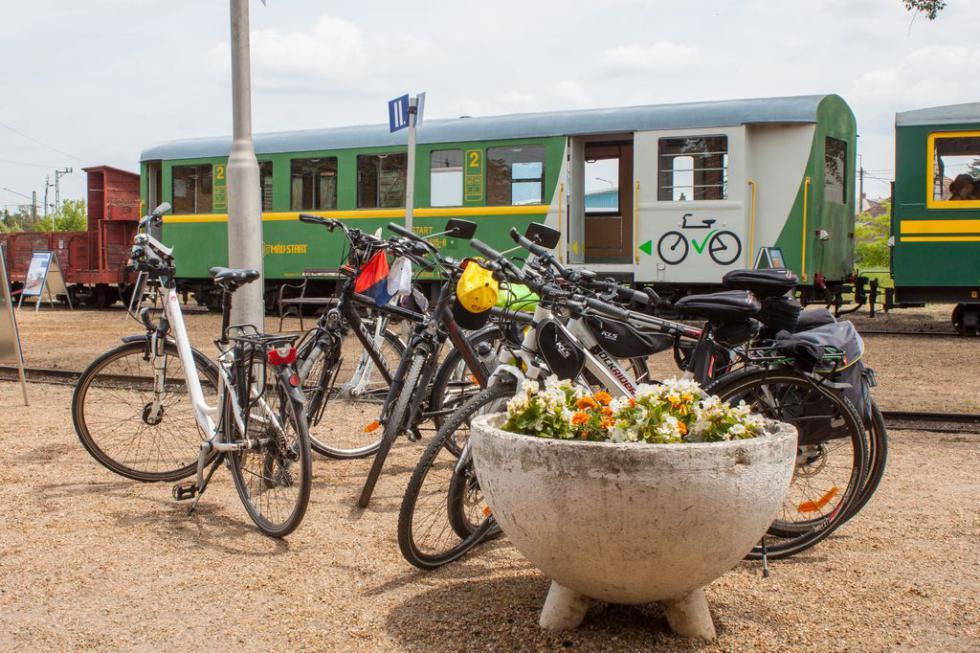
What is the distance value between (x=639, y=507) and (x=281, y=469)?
209 cm

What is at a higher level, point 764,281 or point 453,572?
point 764,281

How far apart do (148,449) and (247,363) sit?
1336 mm

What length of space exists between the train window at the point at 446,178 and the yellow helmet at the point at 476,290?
38.8ft

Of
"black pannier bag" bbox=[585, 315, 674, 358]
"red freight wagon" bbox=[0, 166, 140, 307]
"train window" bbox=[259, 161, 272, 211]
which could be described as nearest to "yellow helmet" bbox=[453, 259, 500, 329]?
"black pannier bag" bbox=[585, 315, 674, 358]

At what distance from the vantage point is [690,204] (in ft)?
49.6

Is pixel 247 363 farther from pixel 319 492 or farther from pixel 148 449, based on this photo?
pixel 148 449

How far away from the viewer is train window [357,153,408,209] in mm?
17234

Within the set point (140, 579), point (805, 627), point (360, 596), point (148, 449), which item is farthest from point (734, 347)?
point (148, 449)

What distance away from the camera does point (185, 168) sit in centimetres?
1980

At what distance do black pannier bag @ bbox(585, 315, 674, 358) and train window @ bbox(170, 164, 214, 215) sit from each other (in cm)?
1611

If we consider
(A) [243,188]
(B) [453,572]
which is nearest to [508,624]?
(B) [453,572]

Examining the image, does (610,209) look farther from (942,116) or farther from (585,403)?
(585,403)

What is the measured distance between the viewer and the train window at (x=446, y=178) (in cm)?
1675

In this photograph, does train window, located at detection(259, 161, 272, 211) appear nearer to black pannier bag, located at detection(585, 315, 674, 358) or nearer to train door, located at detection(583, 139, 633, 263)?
train door, located at detection(583, 139, 633, 263)
